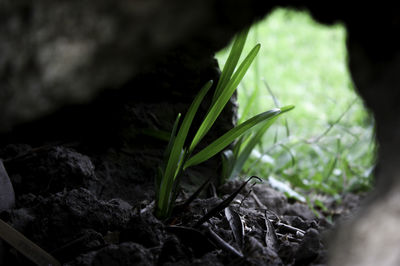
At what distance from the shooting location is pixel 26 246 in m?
1.46

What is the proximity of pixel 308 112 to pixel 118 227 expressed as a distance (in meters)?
3.53

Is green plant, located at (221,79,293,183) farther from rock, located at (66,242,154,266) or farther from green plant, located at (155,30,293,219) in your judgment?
rock, located at (66,242,154,266)

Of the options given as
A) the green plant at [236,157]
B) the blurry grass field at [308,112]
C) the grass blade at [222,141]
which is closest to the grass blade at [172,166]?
the grass blade at [222,141]

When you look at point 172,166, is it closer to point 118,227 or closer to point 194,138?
point 194,138

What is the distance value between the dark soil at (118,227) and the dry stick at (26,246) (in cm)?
3

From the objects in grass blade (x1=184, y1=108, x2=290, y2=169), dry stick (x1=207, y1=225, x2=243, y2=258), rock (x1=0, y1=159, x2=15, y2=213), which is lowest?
rock (x1=0, y1=159, x2=15, y2=213)

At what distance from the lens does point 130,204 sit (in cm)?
204

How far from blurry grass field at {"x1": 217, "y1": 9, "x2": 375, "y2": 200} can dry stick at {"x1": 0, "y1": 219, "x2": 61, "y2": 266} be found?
147 cm

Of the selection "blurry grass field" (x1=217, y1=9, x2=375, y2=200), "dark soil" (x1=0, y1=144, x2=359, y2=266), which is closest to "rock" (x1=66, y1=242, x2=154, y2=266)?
"dark soil" (x1=0, y1=144, x2=359, y2=266)

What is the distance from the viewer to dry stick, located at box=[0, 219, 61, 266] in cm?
145

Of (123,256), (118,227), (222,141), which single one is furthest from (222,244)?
(222,141)

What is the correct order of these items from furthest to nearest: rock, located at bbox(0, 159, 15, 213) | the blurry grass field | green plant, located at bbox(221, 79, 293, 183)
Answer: the blurry grass field → green plant, located at bbox(221, 79, 293, 183) → rock, located at bbox(0, 159, 15, 213)

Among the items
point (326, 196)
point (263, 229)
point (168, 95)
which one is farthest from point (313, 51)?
point (263, 229)

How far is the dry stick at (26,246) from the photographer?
145 cm
